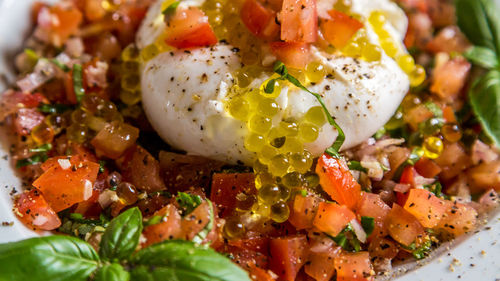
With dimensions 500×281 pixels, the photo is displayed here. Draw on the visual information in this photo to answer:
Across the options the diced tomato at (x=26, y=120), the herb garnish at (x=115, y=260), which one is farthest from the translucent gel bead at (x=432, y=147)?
the diced tomato at (x=26, y=120)

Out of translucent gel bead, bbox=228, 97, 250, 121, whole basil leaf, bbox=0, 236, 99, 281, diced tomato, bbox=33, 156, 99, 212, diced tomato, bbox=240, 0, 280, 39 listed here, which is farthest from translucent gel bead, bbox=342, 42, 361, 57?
whole basil leaf, bbox=0, 236, 99, 281

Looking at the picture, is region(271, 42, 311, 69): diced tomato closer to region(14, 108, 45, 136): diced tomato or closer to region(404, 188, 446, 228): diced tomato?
region(404, 188, 446, 228): diced tomato

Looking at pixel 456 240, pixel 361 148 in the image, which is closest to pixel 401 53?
pixel 361 148

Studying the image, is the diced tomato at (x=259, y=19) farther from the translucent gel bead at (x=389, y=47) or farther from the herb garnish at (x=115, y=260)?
the herb garnish at (x=115, y=260)

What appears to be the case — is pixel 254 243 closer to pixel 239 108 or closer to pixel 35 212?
pixel 239 108

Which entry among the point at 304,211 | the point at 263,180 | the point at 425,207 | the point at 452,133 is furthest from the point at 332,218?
the point at 452,133

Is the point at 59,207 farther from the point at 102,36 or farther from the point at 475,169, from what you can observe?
the point at 475,169
